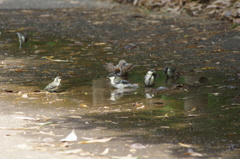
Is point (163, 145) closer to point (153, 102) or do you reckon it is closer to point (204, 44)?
point (153, 102)

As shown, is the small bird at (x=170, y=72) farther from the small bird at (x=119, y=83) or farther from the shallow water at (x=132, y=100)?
the small bird at (x=119, y=83)

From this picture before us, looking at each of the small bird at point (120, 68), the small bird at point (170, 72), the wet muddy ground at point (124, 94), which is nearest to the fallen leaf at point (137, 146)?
the wet muddy ground at point (124, 94)

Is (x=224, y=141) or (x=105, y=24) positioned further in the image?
(x=105, y=24)

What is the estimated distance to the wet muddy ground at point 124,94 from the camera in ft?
12.7

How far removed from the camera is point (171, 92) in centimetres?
602

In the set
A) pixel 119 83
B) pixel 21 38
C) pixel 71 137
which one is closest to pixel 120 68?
pixel 119 83

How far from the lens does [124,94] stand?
20.0 ft

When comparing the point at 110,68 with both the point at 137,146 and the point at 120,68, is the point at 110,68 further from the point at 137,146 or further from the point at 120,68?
the point at 137,146

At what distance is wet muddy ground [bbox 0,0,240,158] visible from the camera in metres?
3.88

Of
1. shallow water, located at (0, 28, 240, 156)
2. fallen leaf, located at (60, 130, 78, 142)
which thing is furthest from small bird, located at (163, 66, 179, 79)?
fallen leaf, located at (60, 130, 78, 142)

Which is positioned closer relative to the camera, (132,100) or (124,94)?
(132,100)

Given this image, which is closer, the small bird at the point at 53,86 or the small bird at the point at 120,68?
the small bird at the point at 53,86

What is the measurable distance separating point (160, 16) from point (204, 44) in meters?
4.47

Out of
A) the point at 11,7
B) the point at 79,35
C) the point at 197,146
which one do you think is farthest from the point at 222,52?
the point at 11,7
